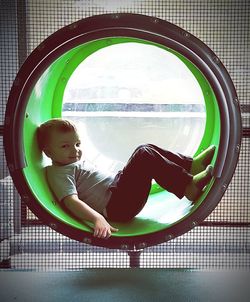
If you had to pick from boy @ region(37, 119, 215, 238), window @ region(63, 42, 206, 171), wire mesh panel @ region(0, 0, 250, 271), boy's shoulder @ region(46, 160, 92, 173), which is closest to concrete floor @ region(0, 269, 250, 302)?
wire mesh panel @ region(0, 0, 250, 271)

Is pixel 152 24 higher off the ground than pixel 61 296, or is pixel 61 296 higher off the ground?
pixel 152 24

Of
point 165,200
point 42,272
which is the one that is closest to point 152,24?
point 165,200

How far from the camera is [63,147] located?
6.05 ft

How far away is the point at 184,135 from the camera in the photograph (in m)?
2.11

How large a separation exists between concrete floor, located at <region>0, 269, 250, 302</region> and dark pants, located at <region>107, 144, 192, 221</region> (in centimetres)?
27

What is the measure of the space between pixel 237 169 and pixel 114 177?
0.50 meters

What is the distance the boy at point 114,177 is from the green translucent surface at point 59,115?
0.04 m

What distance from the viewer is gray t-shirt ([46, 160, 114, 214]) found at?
1.73 meters

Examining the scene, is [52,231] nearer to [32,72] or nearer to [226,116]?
[32,72]

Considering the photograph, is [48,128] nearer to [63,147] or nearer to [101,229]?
[63,147]

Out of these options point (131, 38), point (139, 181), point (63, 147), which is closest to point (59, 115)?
point (63, 147)

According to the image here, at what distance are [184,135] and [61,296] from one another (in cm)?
97

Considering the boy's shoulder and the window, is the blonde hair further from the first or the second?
the window

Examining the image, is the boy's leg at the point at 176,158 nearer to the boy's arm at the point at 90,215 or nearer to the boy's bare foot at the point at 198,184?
the boy's bare foot at the point at 198,184
